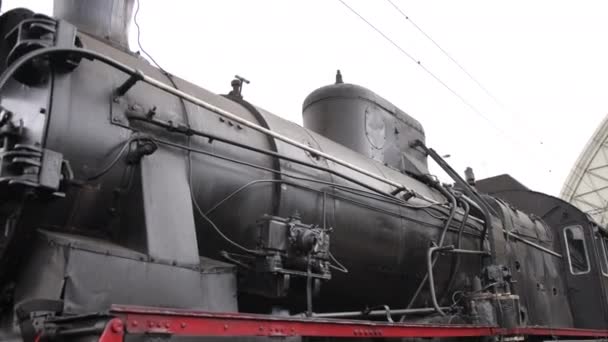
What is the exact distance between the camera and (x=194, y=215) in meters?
3.30

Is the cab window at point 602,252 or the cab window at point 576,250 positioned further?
the cab window at point 602,252

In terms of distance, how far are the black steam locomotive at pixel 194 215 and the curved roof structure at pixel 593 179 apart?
25.7 metres

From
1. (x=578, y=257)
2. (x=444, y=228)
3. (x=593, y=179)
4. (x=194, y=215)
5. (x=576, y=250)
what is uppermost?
(x=593, y=179)

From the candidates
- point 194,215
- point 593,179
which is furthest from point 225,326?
point 593,179

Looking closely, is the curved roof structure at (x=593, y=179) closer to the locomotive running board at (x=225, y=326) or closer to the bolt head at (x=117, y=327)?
the locomotive running board at (x=225, y=326)

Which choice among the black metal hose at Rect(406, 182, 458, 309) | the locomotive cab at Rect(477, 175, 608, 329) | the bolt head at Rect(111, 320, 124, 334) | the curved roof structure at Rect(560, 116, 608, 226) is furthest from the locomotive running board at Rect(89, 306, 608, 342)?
the curved roof structure at Rect(560, 116, 608, 226)

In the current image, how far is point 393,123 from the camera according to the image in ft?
20.8

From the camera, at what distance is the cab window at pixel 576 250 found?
8297mm

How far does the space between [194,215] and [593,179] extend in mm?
30539

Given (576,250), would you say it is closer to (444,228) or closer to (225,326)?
(444,228)

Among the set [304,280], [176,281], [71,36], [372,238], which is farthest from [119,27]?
[372,238]

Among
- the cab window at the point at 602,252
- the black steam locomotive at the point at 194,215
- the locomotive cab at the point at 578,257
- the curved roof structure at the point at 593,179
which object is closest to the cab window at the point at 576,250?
the locomotive cab at the point at 578,257

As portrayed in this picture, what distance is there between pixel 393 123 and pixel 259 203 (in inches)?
122

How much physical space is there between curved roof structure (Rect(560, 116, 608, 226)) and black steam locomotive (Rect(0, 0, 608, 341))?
1013 inches
